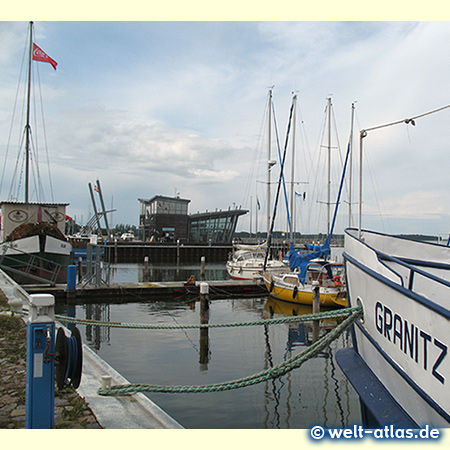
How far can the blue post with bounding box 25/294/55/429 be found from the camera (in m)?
3.95

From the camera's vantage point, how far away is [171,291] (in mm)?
20781

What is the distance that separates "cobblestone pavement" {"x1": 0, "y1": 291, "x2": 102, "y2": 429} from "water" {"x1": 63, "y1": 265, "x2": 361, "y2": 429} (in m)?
2.52

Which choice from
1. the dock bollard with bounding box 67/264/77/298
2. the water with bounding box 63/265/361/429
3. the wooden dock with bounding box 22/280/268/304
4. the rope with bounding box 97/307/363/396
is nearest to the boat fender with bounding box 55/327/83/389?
the rope with bounding box 97/307/363/396

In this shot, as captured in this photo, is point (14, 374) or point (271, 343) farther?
point (271, 343)

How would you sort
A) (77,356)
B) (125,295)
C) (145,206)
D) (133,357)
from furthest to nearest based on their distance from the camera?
(145,206) < (125,295) < (133,357) < (77,356)

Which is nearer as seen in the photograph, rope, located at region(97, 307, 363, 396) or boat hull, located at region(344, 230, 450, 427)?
boat hull, located at region(344, 230, 450, 427)

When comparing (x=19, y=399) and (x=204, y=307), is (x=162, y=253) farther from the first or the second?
(x=19, y=399)

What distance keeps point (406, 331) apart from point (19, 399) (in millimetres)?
4848

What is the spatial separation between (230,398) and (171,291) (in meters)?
13.0

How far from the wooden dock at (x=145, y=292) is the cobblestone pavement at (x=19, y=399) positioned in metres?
11.8

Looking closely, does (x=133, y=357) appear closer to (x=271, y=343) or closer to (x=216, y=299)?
(x=271, y=343)

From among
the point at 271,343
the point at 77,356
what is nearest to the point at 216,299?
the point at 271,343

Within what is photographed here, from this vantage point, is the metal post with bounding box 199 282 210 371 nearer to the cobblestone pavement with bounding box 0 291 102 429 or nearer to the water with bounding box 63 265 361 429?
the water with bounding box 63 265 361 429
